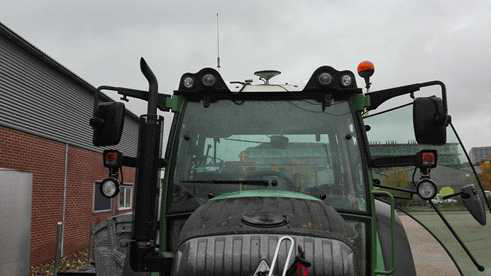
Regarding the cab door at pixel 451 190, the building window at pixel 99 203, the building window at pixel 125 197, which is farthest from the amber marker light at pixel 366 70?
the building window at pixel 125 197

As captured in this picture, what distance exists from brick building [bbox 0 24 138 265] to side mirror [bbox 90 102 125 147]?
898 centimetres

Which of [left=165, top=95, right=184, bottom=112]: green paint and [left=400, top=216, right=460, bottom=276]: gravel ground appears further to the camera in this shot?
[left=400, top=216, right=460, bottom=276]: gravel ground

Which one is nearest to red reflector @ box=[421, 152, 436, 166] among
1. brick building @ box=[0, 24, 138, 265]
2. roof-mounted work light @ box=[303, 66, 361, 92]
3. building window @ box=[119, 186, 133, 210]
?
roof-mounted work light @ box=[303, 66, 361, 92]

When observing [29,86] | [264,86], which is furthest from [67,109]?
[264,86]

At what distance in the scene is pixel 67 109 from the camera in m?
→ 14.3

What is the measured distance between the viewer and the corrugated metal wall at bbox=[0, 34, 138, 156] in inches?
434

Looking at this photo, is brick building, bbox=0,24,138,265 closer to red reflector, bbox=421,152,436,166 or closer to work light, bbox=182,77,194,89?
work light, bbox=182,77,194,89

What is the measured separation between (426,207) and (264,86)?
2.02m

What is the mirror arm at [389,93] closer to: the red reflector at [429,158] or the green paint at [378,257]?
the red reflector at [429,158]

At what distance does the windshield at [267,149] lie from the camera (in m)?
3.22

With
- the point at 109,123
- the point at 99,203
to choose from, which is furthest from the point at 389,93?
the point at 99,203

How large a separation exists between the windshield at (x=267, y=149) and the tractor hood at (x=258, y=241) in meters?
0.68

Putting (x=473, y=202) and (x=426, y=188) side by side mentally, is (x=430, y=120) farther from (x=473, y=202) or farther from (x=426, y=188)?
(x=473, y=202)

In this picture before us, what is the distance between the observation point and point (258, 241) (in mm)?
2225
